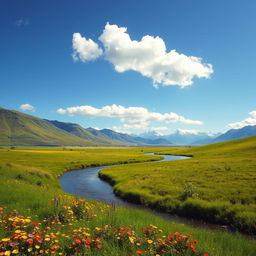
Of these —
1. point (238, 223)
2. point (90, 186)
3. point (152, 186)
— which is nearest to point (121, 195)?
point (152, 186)

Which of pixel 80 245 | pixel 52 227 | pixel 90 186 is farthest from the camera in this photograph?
pixel 90 186

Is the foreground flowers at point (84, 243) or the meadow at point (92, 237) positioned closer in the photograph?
the foreground flowers at point (84, 243)

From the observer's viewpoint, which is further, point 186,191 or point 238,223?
point 186,191

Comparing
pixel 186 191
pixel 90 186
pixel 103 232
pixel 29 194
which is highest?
pixel 103 232

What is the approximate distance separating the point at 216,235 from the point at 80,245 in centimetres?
763

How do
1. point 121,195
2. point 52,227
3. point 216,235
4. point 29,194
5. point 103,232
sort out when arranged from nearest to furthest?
1. point 103,232
2. point 52,227
3. point 216,235
4. point 29,194
5. point 121,195

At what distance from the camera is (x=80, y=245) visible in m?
5.81

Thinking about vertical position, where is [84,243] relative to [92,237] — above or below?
above

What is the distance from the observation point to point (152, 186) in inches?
1106

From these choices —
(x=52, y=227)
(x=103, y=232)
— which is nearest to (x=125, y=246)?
(x=103, y=232)

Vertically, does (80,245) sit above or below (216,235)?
above

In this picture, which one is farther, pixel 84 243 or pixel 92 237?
pixel 92 237

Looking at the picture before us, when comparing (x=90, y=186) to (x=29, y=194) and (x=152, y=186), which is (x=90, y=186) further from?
(x=29, y=194)

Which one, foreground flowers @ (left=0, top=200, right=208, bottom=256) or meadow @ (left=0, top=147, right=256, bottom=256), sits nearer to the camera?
foreground flowers @ (left=0, top=200, right=208, bottom=256)
